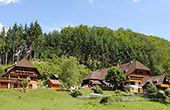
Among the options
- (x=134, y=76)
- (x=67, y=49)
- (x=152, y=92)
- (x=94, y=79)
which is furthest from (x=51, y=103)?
(x=67, y=49)

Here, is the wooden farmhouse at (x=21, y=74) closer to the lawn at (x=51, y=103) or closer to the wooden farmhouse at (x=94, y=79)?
the lawn at (x=51, y=103)

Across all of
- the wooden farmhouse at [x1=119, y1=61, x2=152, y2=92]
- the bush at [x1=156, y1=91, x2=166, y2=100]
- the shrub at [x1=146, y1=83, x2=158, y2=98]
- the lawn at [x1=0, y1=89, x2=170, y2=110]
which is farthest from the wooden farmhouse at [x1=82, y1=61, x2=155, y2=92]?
the lawn at [x1=0, y1=89, x2=170, y2=110]

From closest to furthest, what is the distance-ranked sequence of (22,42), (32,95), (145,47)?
(32,95) < (22,42) < (145,47)

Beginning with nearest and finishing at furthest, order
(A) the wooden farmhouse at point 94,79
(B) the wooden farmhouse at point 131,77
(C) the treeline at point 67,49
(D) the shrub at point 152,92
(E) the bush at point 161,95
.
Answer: (E) the bush at point 161,95 → (D) the shrub at point 152,92 → (B) the wooden farmhouse at point 131,77 → (A) the wooden farmhouse at point 94,79 → (C) the treeline at point 67,49

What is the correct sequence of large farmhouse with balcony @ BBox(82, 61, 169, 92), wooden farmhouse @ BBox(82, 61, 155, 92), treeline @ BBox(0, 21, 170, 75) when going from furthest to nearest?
treeline @ BBox(0, 21, 170, 75)
wooden farmhouse @ BBox(82, 61, 155, 92)
large farmhouse with balcony @ BBox(82, 61, 169, 92)

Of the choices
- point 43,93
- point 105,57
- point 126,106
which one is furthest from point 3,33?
point 126,106

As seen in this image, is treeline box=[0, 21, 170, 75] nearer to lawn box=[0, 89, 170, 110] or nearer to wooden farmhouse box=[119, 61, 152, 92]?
wooden farmhouse box=[119, 61, 152, 92]

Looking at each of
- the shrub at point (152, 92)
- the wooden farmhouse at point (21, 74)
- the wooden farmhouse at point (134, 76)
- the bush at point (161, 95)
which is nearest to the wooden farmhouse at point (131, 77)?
the wooden farmhouse at point (134, 76)

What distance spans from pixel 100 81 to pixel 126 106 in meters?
36.8

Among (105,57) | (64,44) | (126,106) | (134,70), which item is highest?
(64,44)

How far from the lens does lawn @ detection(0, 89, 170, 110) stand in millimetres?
29727

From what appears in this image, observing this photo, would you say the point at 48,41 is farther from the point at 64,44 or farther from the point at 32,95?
the point at 32,95

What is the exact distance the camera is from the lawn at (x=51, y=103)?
97.5 feet

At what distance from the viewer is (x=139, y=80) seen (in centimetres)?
6469
